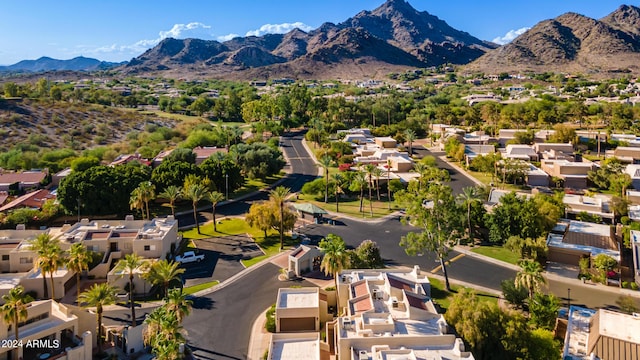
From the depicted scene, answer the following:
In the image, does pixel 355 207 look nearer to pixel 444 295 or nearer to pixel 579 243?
pixel 444 295

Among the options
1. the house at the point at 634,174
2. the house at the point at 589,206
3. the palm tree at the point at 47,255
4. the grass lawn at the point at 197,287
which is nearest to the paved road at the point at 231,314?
the grass lawn at the point at 197,287

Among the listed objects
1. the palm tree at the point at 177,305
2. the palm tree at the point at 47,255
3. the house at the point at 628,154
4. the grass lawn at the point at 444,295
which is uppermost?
the house at the point at 628,154

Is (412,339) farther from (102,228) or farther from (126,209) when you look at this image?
(126,209)

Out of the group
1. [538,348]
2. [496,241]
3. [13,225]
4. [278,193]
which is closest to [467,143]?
[496,241]

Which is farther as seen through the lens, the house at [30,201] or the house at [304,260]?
the house at [30,201]

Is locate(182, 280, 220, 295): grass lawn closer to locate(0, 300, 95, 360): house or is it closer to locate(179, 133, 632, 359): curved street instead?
locate(179, 133, 632, 359): curved street

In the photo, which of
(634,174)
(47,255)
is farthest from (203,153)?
(634,174)

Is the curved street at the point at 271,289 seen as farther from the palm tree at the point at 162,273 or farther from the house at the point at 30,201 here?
the house at the point at 30,201
